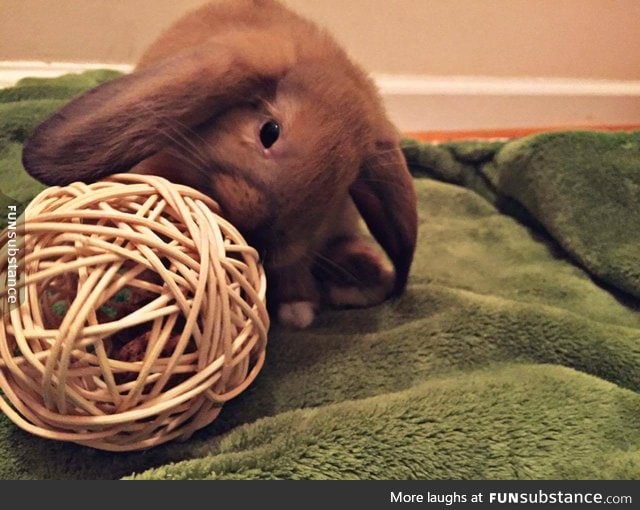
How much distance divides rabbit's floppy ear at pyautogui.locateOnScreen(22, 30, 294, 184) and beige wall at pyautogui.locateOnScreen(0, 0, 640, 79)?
104 cm

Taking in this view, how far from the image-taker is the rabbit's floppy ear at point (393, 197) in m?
1.11

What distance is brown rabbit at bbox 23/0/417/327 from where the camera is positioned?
2.84 ft

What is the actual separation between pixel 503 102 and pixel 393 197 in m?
1.33

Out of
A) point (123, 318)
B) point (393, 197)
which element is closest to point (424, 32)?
point (393, 197)

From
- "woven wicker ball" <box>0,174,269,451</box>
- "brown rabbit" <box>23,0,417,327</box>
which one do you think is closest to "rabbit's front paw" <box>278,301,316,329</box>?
"brown rabbit" <box>23,0,417,327</box>

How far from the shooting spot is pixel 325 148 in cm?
94

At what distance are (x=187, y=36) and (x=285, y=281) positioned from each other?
0.46m

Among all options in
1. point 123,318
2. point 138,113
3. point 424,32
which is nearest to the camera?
point 123,318

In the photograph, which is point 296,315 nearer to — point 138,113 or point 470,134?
point 138,113

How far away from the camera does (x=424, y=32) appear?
2.10 metres

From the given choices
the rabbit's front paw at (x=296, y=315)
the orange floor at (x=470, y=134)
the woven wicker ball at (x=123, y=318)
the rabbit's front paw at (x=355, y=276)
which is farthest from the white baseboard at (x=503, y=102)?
the woven wicker ball at (x=123, y=318)

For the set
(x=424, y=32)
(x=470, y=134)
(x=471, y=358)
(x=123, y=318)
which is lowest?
(x=470, y=134)

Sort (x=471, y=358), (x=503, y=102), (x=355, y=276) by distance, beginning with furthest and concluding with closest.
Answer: (x=503, y=102)
(x=355, y=276)
(x=471, y=358)

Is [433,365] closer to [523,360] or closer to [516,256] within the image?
[523,360]
